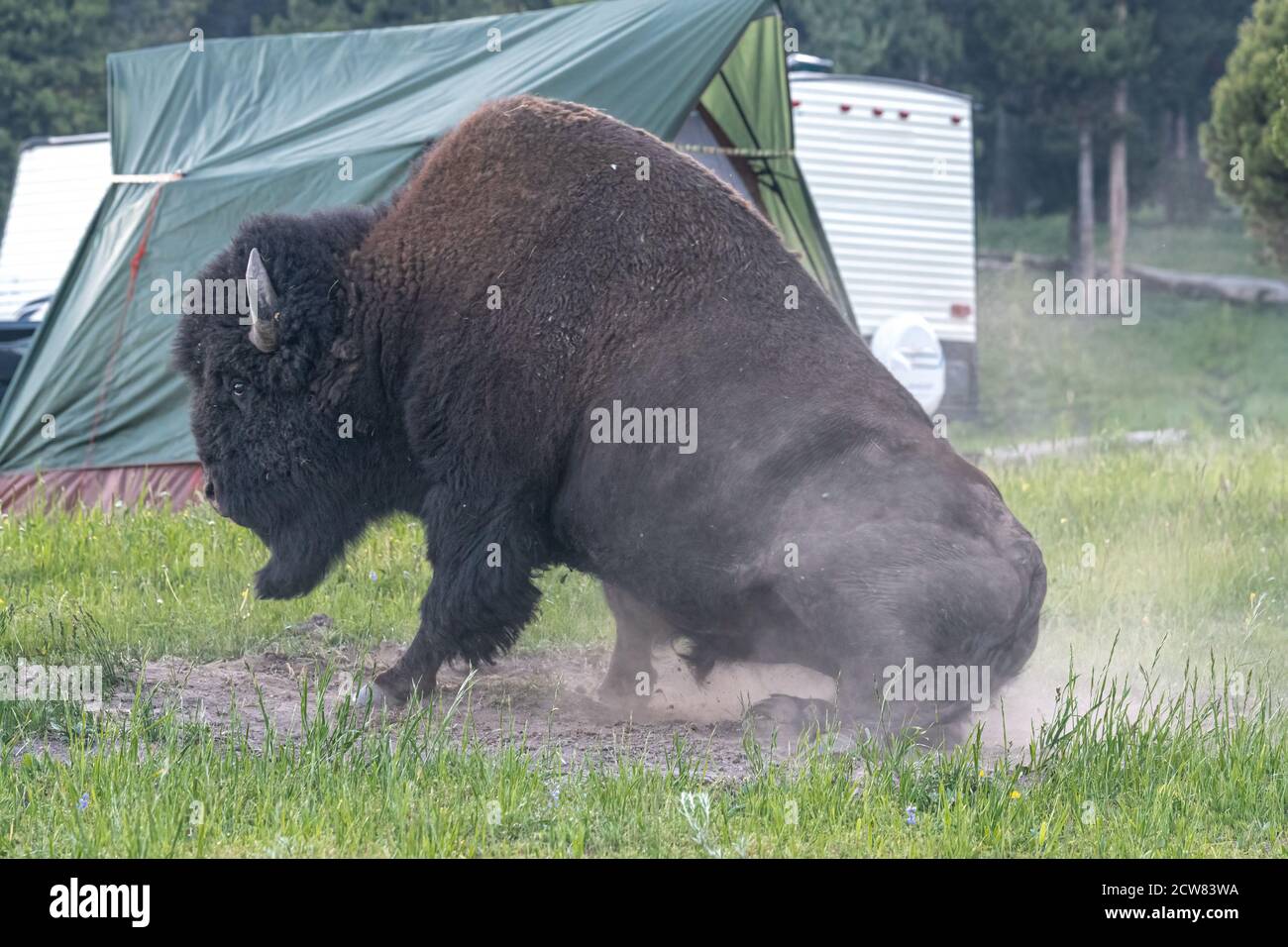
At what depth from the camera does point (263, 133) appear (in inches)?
368

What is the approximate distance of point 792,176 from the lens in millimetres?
10406

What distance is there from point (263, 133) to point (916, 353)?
25.3ft

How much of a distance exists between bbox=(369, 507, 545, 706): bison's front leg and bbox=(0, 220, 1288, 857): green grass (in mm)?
218

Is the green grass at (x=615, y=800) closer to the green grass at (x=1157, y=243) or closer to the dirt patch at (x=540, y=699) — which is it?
the dirt patch at (x=540, y=699)

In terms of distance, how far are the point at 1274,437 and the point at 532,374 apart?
29.9 ft


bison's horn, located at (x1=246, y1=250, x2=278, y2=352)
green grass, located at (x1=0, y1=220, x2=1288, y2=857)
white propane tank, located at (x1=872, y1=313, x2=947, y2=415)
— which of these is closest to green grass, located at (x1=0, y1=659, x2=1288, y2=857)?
green grass, located at (x1=0, y1=220, x2=1288, y2=857)

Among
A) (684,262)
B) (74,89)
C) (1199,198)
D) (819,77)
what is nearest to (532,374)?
(684,262)

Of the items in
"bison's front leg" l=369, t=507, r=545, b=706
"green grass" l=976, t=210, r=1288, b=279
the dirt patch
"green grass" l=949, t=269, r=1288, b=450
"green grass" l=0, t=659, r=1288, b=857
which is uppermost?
"green grass" l=976, t=210, r=1288, b=279

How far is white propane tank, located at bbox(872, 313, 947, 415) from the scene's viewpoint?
14.9m
